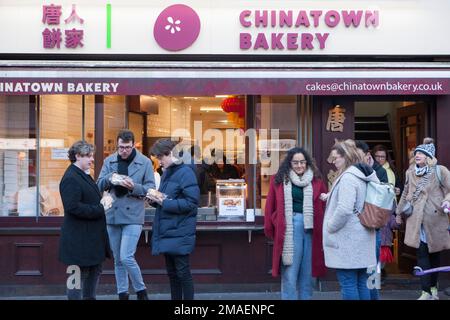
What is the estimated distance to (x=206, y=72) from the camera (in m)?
7.70

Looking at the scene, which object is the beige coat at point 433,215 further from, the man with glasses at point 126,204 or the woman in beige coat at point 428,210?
the man with glasses at point 126,204

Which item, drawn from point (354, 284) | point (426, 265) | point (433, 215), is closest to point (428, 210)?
point (433, 215)

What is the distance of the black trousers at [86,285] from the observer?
5910mm

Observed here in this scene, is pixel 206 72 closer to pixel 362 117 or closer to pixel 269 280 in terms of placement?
→ pixel 269 280

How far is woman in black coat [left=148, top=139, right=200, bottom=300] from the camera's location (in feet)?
19.3

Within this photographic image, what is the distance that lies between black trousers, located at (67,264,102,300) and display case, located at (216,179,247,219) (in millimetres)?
2703

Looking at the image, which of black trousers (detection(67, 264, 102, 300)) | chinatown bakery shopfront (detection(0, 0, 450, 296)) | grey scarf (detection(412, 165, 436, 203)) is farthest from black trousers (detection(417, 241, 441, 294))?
black trousers (detection(67, 264, 102, 300))

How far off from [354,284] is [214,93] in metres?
3.15

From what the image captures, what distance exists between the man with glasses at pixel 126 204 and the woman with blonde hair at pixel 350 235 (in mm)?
2234

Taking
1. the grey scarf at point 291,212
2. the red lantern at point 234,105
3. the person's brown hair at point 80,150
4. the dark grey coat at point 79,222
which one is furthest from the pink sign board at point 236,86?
the dark grey coat at point 79,222

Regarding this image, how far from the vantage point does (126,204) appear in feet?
22.2

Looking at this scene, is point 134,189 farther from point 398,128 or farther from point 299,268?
point 398,128

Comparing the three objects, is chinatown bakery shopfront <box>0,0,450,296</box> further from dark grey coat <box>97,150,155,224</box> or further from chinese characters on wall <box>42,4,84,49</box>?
dark grey coat <box>97,150,155,224</box>

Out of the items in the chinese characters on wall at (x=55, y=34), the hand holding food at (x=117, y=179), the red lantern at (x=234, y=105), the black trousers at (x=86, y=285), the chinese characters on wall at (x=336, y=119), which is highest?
the chinese characters on wall at (x=55, y=34)
